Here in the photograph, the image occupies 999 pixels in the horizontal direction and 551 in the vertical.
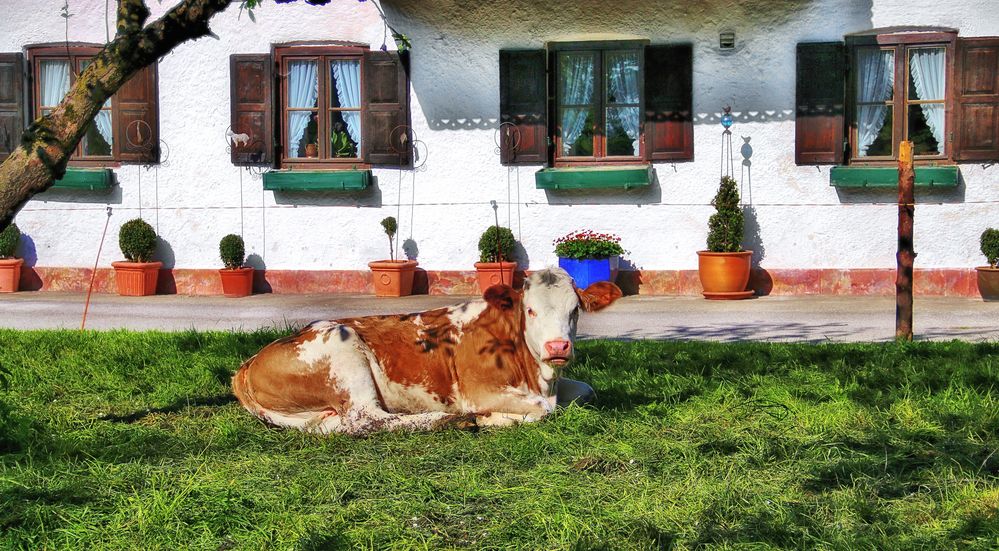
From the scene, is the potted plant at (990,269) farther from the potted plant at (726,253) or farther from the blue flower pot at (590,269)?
the blue flower pot at (590,269)

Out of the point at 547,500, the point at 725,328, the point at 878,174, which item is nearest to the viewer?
the point at 547,500

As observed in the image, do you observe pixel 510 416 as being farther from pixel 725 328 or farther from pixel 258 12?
pixel 258 12

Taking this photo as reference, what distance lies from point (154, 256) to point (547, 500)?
13047 mm

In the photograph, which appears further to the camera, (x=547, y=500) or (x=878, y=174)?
(x=878, y=174)

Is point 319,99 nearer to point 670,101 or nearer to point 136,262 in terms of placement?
point 136,262

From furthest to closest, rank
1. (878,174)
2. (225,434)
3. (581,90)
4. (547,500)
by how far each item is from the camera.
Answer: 1. (581,90)
2. (878,174)
3. (225,434)
4. (547,500)

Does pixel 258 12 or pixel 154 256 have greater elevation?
pixel 258 12

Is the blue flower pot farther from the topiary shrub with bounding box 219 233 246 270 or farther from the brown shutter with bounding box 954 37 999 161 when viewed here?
the brown shutter with bounding box 954 37 999 161

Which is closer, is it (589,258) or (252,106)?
(589,258)

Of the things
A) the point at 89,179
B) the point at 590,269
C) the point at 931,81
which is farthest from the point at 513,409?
the point at 89,179

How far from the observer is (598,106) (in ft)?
52.3

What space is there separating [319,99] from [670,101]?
477 centimetres

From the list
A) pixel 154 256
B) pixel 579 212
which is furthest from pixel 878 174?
pixel 154 256

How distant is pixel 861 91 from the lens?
1546 cm
